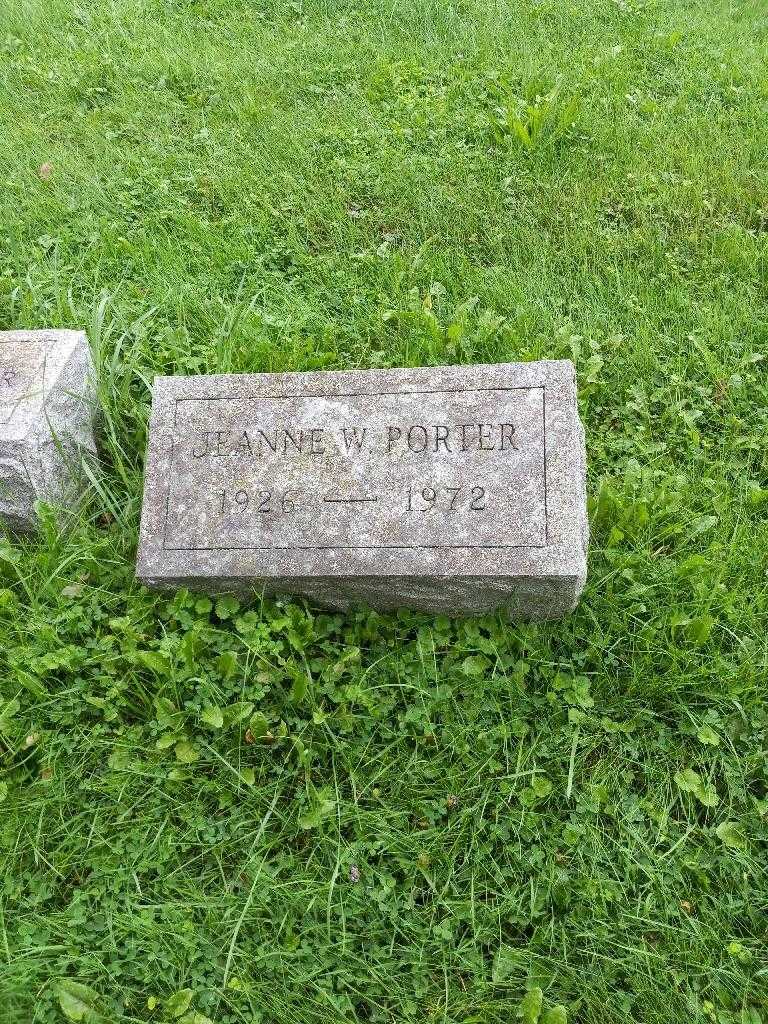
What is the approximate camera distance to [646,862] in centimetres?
238

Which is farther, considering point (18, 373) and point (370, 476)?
point (18, 373)

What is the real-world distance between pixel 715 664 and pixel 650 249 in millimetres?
2180

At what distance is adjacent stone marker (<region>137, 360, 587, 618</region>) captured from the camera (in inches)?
103

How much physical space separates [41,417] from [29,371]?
259mm

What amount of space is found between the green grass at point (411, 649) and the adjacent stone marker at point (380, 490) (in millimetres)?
178

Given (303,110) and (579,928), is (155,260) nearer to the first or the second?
(303,110)

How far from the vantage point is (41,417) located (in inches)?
117

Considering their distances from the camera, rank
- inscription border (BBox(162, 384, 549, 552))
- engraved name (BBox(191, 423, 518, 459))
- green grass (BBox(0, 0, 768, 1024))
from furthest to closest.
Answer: engraved name (BBox(191, 423, 518, 459)) → inscription border (BBox(162, 384, 549, 552)) → green grass (BBox(0, 0, 768, 1024))

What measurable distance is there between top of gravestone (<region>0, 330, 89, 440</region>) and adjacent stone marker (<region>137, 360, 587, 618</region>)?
0.45 metres

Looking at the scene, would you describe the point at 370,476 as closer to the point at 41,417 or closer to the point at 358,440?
the point at 358,440

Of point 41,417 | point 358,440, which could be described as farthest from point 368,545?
point 41,417

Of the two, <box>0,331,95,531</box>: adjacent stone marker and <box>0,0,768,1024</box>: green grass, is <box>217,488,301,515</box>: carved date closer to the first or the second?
<box>0,0,768,1024</box>: green grass

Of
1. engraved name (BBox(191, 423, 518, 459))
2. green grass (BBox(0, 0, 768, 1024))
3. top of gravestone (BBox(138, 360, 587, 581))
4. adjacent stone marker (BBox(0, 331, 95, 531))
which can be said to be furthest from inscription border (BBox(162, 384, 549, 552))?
adjacent stone marker (BBox(0, 331, 95, 531))

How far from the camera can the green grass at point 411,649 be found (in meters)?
2.26
